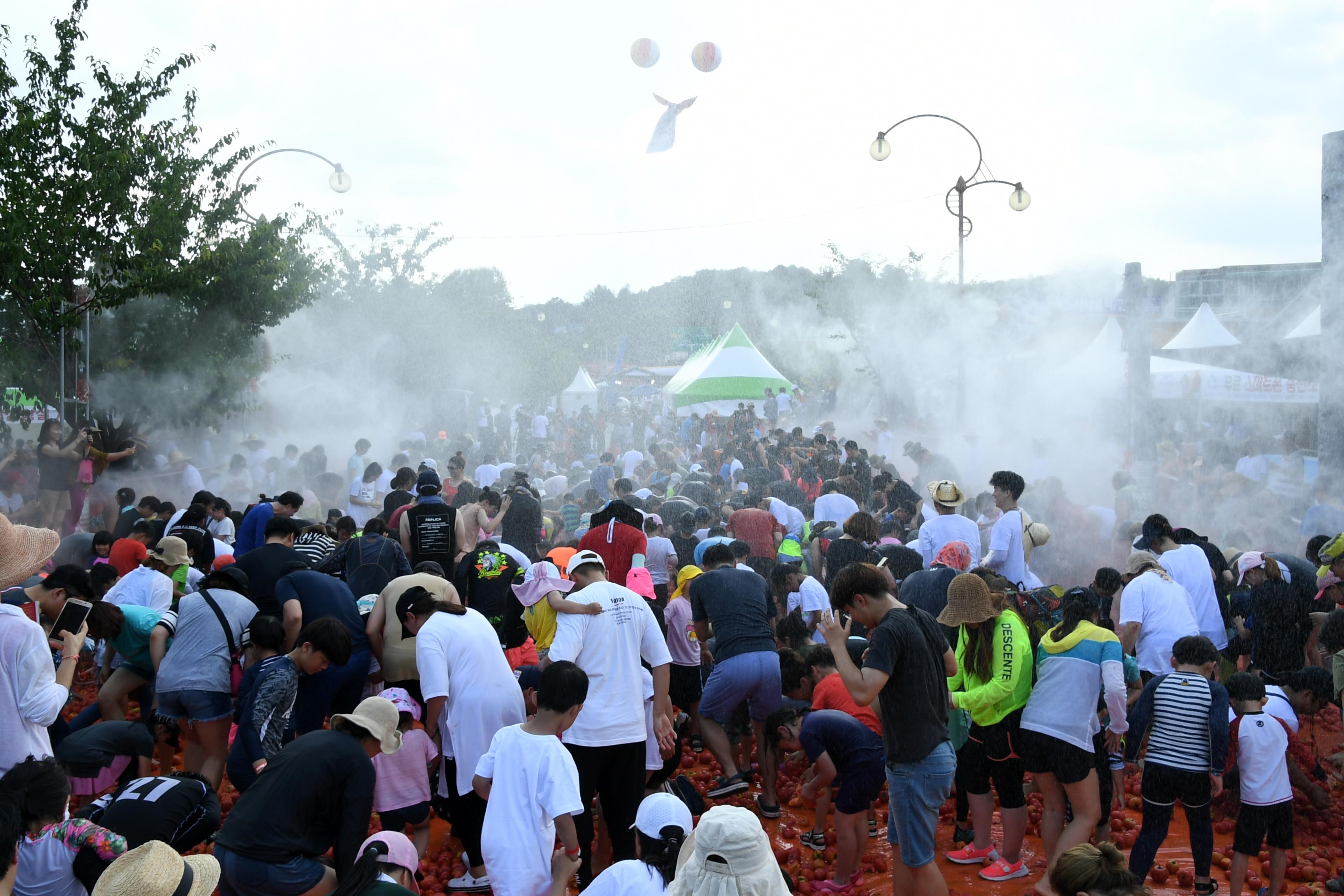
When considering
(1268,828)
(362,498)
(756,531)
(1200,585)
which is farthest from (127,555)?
(1200,585)

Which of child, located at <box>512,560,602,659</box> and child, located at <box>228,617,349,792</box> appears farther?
child, located at <box>512,560,602,659</box>

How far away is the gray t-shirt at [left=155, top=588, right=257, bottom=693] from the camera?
17.7 feet

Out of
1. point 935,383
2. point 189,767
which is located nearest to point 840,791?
point 189,767

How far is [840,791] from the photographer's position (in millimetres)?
4961

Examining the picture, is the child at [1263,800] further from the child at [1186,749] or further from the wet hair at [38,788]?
the wet hair at [38,788]

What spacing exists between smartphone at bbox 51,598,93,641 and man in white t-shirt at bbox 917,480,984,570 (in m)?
5.67

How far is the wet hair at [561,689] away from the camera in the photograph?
387 cm

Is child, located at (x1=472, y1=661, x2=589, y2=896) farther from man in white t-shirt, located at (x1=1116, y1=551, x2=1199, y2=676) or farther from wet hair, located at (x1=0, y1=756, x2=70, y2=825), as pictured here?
man in white t-shirt, located at (x1=1116, y1=551, x2=1199, y2=676)

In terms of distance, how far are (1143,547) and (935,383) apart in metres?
16.4

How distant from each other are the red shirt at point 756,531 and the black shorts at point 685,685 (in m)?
2.01

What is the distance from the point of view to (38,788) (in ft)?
10.9

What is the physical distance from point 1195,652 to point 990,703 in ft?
3.37

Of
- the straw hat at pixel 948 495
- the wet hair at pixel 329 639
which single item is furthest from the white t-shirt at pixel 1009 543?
the wet hair at pixel 329 639

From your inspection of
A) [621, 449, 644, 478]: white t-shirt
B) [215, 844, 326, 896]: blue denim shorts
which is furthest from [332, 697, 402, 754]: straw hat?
[621, 449, 644, 478]: white t-shirt
